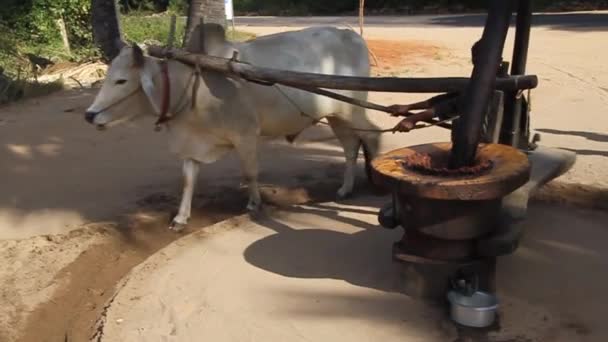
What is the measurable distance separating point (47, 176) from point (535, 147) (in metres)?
4.10

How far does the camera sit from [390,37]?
57.4 ft

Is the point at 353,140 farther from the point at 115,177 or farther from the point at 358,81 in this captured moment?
the point at 115,177

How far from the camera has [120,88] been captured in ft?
15.9

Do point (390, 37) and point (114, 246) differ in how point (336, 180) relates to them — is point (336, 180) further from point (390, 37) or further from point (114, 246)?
point (390, 37)

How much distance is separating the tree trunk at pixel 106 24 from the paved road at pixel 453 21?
379 inches

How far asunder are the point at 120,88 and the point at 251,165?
3.31ft

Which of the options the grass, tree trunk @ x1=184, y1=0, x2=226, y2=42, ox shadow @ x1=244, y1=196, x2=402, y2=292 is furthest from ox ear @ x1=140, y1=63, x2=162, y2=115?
tree trunk @ x1=184, y1=0, x2=226, y2=42

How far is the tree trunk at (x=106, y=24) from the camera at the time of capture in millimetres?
13539

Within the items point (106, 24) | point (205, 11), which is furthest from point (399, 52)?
point (106, 24)

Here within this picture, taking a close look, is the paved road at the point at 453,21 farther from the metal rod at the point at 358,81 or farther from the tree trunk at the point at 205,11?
the metal rod at the point at 358,81

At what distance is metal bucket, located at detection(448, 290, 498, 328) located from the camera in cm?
354

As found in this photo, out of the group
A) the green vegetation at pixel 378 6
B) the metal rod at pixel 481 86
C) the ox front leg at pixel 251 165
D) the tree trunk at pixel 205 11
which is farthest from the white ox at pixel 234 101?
the green vegetation at pixel 378 6

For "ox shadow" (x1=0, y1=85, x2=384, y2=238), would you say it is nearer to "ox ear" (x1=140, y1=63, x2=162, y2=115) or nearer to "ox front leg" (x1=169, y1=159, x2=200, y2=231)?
"ox front leg" (x1=169, y1=159, x2=200, y2=231)

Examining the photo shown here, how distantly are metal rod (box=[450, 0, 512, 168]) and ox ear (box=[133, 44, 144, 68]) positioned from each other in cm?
216
